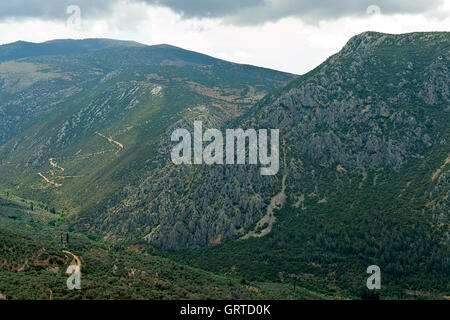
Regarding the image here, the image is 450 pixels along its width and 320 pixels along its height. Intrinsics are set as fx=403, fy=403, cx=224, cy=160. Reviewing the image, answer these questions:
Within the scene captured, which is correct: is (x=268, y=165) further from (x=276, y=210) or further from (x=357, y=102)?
(x=357, y=102)

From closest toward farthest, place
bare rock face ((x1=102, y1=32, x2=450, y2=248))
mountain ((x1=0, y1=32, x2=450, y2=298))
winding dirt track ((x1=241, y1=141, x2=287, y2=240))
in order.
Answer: mountain ((x1=0, y1=32, x2=450, y2=298)) < winding dirt track ((x1=241, y1=141, x2=287, y2=240)) < bare rock face ((x1=102, y1=32, x2=450, y2=248))

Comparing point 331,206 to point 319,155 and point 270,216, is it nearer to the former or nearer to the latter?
point 270,216

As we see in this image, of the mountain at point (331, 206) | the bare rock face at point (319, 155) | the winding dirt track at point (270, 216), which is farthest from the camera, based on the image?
the bare rock face at point (319, 155)

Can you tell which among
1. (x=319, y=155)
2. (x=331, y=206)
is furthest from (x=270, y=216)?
(x=319, y=155)

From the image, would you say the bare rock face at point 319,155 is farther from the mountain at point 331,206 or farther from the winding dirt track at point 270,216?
the winding dirt track at point 270,216

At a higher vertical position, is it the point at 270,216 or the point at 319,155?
the point at 319,155

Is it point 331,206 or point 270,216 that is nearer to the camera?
point 331,206

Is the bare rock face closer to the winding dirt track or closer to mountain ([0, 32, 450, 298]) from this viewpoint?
mountain ([0, 32, 450, 298])

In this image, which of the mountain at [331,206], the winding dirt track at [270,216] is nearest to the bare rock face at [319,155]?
the mountain at [331,206]

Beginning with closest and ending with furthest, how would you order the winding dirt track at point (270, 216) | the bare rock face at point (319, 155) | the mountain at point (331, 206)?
the mountain at point (331, 206)
the winding dirt track at point (270, 216)
the bare rock face at point (319, 155)

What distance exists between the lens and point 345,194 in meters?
166

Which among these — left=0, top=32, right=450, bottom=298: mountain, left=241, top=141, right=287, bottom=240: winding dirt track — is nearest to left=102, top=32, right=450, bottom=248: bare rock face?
left=0, top=32, right=450, bottom=298: mountain

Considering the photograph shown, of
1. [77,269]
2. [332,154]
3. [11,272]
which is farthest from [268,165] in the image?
[11,272]
